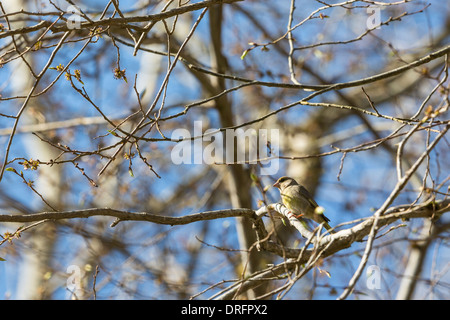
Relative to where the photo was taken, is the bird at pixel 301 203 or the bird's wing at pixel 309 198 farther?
the bird's wing at pixel 309 198

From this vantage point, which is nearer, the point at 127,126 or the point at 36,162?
the point at 36,162

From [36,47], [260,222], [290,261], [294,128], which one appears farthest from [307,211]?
[294,128]

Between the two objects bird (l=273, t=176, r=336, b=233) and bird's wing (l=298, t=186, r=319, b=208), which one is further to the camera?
bird's wing (l=298, t=186, r=319, b=208)

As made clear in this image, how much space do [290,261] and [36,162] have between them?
171 cm

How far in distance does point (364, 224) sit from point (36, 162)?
2.07 m

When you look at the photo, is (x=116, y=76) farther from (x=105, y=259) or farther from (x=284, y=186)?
(x=105, y=259)

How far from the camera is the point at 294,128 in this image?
33.8 ft

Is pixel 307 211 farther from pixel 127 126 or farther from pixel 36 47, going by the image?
pixel 127 126

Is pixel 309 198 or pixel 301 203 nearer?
pixel 301 203
